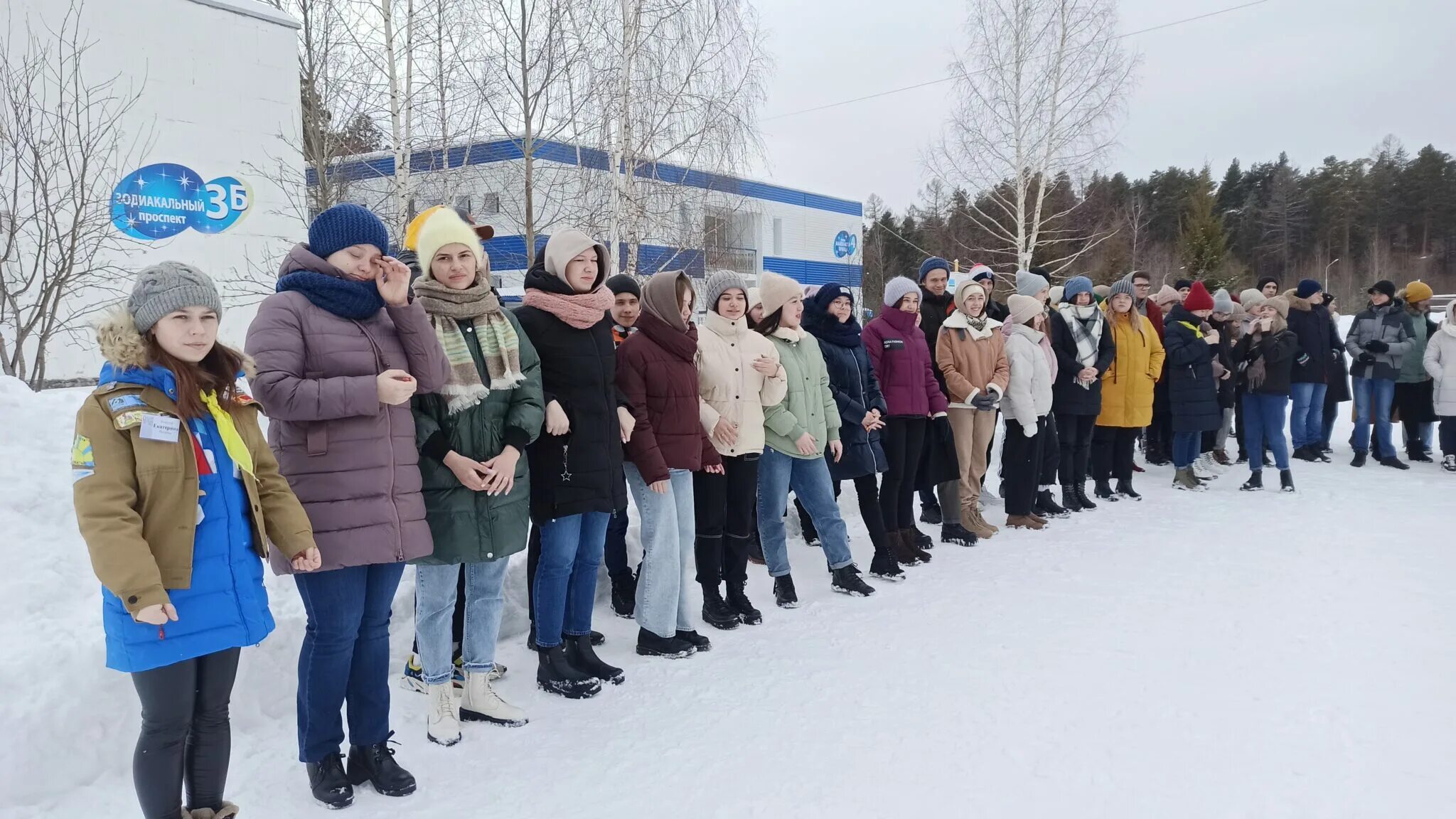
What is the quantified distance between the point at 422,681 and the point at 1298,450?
10880 mm

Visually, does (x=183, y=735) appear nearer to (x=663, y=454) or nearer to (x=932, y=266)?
(x=663, y=454)

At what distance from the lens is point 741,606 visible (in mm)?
5184

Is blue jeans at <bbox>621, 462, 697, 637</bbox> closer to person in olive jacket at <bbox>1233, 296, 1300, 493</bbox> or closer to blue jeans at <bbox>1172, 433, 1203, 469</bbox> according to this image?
blue jeans at <bbox>1172, 433, 1203, 469</bbox>

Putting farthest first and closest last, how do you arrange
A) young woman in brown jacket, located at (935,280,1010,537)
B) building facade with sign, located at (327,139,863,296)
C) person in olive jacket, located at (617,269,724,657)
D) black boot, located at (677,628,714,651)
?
building facade with sign, located at (327,139,863,296)
young woman in brown jacket, located at (935,280,1010,537)
black boot, located at (677,628,714,651)
person in olive jacket, located at (617,269,724,657)

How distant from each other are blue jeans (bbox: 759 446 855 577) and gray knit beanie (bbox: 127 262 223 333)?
11.5 ft

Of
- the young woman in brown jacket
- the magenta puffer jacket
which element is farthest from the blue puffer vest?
the young woman in brown jacket

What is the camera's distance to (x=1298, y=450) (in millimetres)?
10688

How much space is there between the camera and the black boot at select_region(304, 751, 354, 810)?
301 centimetres

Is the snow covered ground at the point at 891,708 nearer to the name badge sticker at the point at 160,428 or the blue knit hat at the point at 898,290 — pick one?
the name badge sticker at the point at 160,428

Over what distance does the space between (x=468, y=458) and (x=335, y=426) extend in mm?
592

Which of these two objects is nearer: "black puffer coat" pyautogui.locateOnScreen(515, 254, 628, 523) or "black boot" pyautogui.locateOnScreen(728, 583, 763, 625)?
"black puffer coat" pyautogui.locateOnScreen(515, 254, 628, 523)

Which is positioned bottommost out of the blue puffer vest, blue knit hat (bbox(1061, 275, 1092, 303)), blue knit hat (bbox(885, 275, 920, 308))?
the blue puffer vest

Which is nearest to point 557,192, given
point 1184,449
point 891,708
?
point 1184,449

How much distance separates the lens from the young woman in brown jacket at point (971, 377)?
7.10 metres
